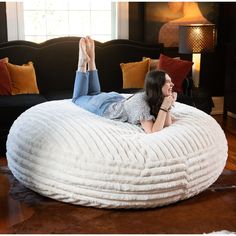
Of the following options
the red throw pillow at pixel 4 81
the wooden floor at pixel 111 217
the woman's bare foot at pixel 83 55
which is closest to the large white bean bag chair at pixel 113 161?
the wooden floor at pixel 111 217

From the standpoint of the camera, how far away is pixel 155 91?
9.88 feet

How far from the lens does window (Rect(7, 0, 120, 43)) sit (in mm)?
5516

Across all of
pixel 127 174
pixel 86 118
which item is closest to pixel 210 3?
pixel 86 118

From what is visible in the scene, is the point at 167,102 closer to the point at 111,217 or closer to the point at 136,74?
the point at 111,217

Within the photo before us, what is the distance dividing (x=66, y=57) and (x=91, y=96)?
1895 millimetres

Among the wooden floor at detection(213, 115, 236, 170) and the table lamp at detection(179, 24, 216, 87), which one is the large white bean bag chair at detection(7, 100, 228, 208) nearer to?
the wooden floor at detection(213, 115, 236, 170)

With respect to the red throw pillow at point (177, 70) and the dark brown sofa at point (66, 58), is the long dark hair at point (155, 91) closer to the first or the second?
the dark brown sofa at point (66, 58)

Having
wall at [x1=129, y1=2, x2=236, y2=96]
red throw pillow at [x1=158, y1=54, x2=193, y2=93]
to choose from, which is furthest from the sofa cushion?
wall at [x1=129, y1=2, x2=236, y2=96]

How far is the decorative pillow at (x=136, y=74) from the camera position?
16.8 ft

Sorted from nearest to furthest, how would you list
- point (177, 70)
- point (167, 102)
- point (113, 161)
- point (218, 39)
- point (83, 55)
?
point (113, 161) < point (167, 102) < point (83, 55) < point (177, 70) < point (218, 39)

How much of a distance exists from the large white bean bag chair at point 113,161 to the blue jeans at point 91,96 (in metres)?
0.23

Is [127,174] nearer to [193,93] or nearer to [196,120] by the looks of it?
[196,120]

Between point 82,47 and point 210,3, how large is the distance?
2914 mm

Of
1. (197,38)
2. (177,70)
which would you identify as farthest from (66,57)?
(197,38)
